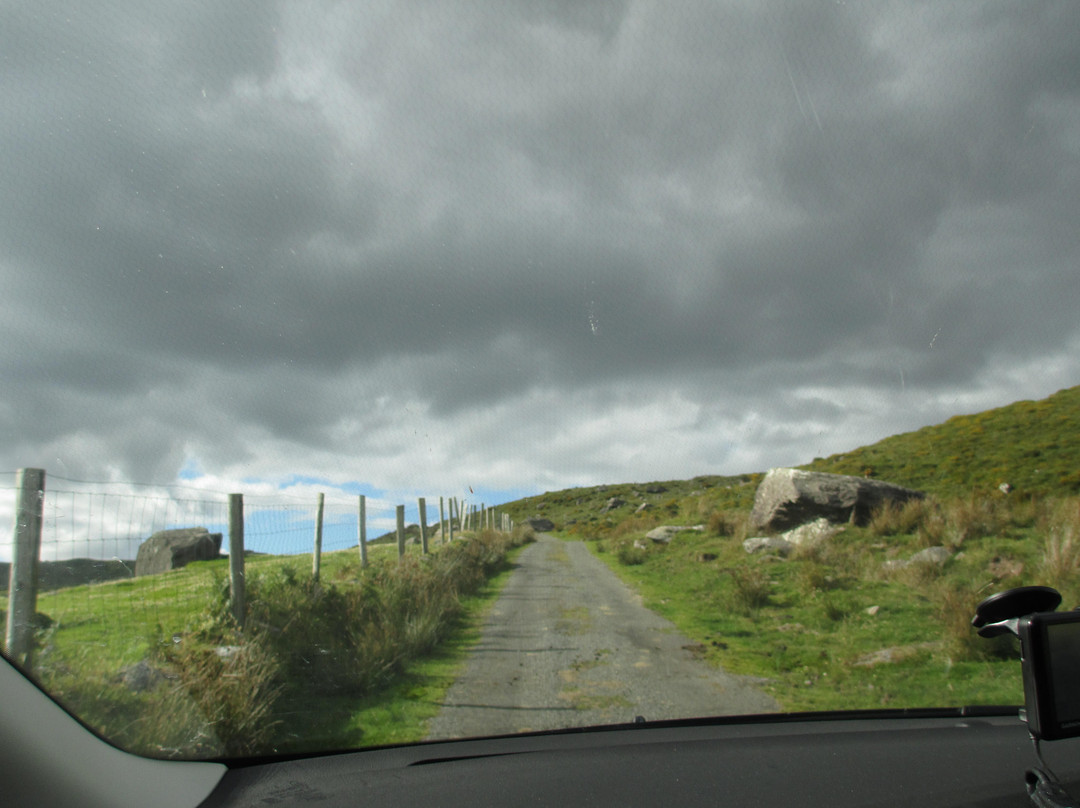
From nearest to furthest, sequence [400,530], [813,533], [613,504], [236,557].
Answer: [236,557], [400,530], [813,533], [613,504]

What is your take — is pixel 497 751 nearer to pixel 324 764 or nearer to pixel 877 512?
pixel 324 764

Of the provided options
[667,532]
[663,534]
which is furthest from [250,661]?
[667,532]

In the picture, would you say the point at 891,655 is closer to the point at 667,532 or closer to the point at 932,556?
the point at 932,556

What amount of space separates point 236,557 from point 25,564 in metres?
3.67

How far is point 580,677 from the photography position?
23.7 ft

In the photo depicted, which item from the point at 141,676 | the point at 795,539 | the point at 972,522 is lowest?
the point at 795,539

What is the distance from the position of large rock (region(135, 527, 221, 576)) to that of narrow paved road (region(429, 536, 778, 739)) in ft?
10.1

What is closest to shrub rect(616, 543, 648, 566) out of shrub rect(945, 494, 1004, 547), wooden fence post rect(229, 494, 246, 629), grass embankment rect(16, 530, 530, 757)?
shrub rect(945, 494, 1004, 547)

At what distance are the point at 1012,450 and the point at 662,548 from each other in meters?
16.5

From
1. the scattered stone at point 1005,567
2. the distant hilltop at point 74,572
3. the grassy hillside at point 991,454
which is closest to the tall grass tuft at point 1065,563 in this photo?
the scattered stone at point 1005,567

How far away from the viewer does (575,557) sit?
2552cm

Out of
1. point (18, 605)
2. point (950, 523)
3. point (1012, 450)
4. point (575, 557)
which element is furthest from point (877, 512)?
point (18, 605)

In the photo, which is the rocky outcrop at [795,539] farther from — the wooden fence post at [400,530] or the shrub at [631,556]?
the wooden fence post at [400,530]

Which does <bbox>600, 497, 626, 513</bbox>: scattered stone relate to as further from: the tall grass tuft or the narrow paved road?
the tall grass tuft
